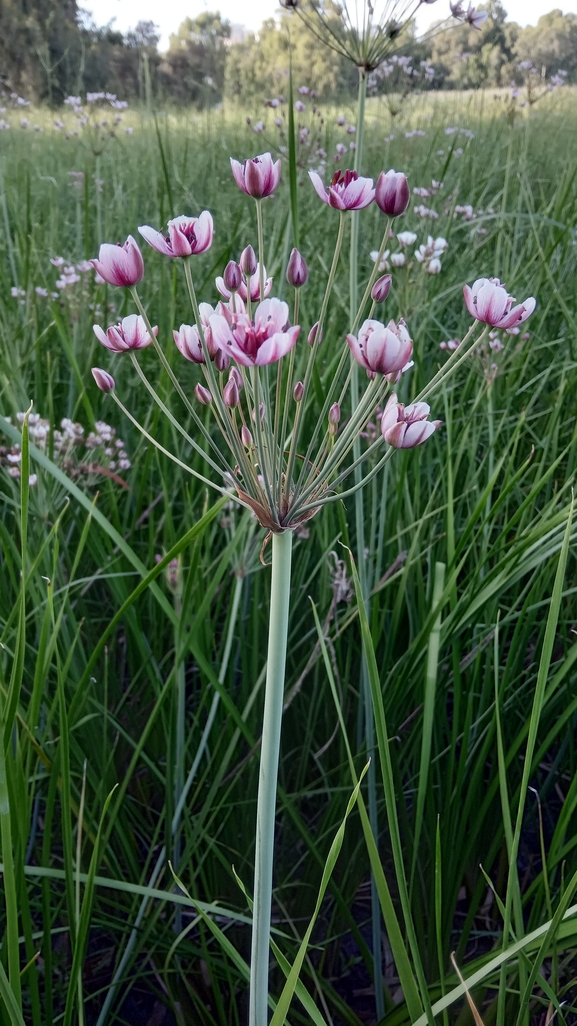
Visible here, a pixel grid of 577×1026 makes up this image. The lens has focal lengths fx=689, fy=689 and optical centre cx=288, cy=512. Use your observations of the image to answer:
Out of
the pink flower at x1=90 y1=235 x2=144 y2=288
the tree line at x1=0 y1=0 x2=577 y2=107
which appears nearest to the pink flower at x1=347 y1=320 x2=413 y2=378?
the pink flower at x1=90 y1=235 x2=144 y2=288

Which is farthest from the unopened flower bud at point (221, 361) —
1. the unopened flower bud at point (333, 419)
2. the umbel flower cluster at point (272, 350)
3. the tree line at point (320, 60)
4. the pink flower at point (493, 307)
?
the tree line at point (320, 60)

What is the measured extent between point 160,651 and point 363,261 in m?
2.19

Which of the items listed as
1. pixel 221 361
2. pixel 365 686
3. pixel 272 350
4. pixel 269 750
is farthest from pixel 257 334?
pixel 365 686

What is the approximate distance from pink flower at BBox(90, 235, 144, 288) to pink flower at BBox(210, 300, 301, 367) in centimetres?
11

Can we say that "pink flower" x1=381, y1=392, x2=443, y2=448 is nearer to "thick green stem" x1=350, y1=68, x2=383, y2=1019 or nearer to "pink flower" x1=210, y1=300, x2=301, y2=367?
"pink flower" x1=210, y1=300, x2=301, y2=367

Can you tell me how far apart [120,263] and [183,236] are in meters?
0.06

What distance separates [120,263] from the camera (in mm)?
593

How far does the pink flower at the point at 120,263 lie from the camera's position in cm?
59

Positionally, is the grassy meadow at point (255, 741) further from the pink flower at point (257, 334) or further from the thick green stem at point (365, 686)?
the pink flower at point (257, 334)

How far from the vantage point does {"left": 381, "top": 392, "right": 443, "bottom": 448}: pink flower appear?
21.8 inches

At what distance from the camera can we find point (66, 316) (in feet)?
6.43

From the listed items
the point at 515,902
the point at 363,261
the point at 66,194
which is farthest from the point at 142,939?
the point at 66,194

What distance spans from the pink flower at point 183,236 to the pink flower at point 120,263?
18 millimetres

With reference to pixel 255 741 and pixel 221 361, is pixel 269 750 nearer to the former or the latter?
pixel 221 361
